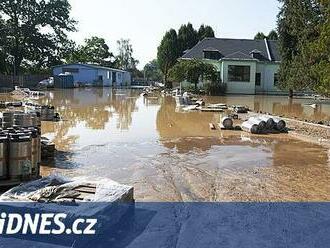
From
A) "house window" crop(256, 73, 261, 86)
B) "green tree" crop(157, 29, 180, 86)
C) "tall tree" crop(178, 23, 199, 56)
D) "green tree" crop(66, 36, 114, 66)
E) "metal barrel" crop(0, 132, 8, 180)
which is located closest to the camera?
"metal barrel" crop(0, 132, 8, 180)

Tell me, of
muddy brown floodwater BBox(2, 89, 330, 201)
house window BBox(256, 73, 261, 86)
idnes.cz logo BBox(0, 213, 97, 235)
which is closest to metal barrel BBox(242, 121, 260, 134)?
muddy brown floodwater BBox(2, 89, 330, 201)

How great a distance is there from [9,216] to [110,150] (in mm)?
6597

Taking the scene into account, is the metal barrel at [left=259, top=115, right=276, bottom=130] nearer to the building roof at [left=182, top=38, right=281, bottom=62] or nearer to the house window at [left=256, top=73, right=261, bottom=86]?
the building roof at [left=182, top=38, right=281, bottom=62]

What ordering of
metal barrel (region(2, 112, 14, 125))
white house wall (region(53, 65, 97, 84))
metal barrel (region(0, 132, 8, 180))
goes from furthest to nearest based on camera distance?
white house wall (region(53, 65, 97, 84)) < metal barrel (region(2, 112, 14, 125)) < metal barrel (region(0, 132, 8, 180))

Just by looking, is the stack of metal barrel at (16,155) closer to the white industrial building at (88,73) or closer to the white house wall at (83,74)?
the white industrial building at (88,73)

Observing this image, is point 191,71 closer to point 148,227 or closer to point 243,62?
point 243,62

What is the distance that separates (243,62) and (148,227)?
44167 mm

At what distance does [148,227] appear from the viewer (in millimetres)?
6180

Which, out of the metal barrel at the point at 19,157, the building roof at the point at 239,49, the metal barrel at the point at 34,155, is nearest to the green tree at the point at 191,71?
the building roof at the point at 239,49

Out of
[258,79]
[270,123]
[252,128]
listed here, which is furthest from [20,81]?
[252,128]

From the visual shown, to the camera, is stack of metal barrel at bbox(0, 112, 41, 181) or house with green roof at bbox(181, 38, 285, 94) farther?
house with green roof at bbox(181, 38, 285, 94)

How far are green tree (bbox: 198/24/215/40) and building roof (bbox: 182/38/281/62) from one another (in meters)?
11.0

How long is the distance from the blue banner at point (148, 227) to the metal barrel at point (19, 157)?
1.55 metres

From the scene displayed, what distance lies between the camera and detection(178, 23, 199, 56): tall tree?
203ft
